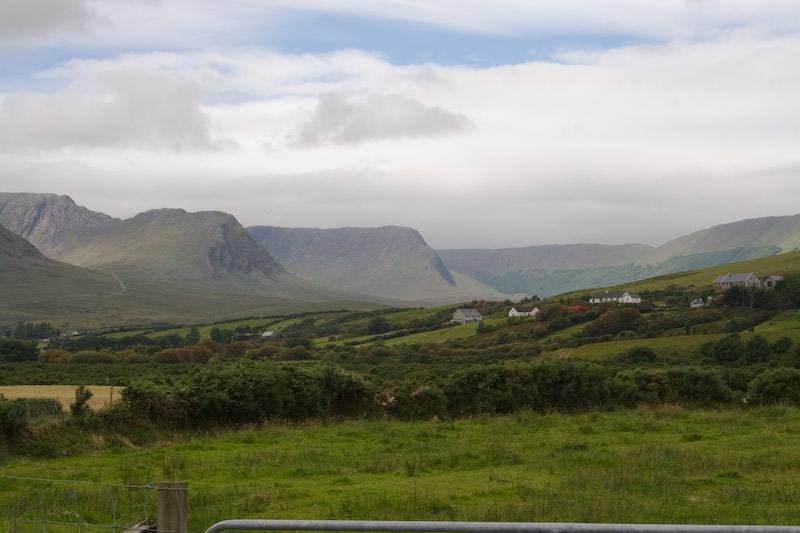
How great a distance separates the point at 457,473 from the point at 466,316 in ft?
475

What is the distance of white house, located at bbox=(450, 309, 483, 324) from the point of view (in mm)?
158738

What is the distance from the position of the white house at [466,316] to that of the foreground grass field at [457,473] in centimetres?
13077

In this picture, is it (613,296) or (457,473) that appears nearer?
(457,473)

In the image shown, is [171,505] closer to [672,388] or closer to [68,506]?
[68,506]

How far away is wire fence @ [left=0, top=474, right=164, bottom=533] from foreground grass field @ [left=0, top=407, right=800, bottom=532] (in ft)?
0.17

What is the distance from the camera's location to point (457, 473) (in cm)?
1831

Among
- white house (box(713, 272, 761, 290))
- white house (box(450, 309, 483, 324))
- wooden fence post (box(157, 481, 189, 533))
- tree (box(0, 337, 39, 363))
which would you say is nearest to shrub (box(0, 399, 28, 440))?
wooden fence post (box(157, 481, 189, 533))

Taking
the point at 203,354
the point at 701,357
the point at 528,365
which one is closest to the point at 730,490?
the point at 528,365

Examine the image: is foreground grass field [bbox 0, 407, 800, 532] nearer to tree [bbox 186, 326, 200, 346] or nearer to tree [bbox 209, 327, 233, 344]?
tree [bbox 186, 326, 200, 346]

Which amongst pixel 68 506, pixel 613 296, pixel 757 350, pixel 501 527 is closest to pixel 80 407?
pixel 68 506

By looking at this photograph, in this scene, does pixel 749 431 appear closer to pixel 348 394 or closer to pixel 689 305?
pixel 348 394

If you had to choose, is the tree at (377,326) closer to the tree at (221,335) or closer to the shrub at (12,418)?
the tree at (221,335)

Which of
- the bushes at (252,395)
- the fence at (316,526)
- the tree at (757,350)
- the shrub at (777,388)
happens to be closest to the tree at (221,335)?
the tree at (757,350)

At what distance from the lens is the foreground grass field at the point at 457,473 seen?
44.2 ft
